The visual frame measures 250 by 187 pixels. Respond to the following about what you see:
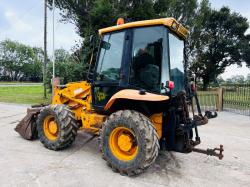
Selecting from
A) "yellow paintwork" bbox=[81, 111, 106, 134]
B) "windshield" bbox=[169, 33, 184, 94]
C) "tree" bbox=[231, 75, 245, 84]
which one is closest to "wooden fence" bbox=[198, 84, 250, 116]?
"windshield" bbox=[169, 33, 184, 94]

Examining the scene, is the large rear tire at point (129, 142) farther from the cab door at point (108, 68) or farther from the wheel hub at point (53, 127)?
the wheel hub at point (53, 127)

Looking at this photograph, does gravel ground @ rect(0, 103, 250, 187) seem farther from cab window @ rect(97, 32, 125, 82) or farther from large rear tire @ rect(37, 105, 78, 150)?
cab window @ rect(97, 32, 125, 82)

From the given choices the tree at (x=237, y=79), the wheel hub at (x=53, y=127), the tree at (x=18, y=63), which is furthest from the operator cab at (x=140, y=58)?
the tree at (x=18, y=63)

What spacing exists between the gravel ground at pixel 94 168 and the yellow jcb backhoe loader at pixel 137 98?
27cm

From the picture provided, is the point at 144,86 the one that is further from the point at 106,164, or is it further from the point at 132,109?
the point at 106,164

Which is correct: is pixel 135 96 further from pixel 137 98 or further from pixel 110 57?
pixel 110 57

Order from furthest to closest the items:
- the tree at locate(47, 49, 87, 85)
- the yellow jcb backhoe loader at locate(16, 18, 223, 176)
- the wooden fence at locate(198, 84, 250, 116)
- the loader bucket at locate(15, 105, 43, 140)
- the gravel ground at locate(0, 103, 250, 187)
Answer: the tree at locate(47, 49, 87, 85), the wooden fence at locate(198, 84, 250, 116), the loader bucket at locate(15, 105, 43, 140), the yellow jcb backhoe loader at locate(16, 18, 223, 176), the gravel ground at locate(0, 103, 250, 187)

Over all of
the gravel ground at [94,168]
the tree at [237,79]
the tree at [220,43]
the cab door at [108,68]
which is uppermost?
the tree at [220,43]

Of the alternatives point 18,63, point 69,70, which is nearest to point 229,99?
point 69,70

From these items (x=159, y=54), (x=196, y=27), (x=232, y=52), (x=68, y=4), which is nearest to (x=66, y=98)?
(x=159, y=54)

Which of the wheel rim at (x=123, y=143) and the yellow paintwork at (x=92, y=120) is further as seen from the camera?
the yellow paintwork at (x=92, y=120)

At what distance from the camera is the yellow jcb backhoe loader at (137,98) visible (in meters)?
3.64

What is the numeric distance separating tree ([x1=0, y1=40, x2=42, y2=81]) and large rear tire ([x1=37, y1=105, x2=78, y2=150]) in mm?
57915

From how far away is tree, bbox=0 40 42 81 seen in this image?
61.0 metres
